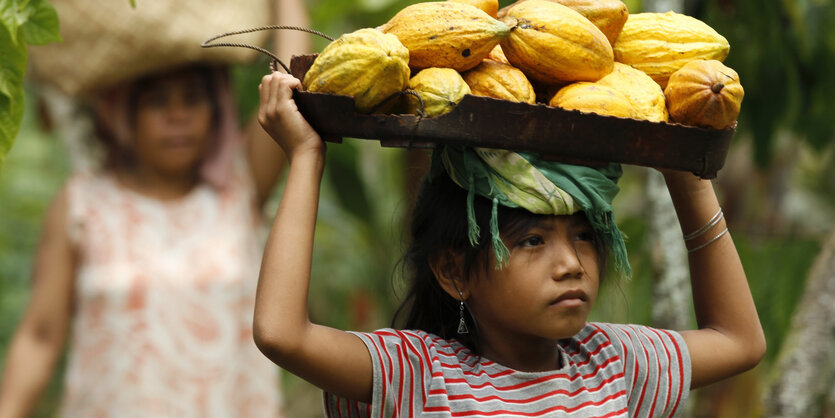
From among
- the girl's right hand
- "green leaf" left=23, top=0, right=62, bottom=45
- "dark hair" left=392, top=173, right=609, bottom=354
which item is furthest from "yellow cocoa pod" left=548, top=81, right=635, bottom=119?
"green leaf" left=23, top=0, right=62, bottom=45

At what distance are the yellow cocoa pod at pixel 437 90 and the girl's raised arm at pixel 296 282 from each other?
198 millimetres

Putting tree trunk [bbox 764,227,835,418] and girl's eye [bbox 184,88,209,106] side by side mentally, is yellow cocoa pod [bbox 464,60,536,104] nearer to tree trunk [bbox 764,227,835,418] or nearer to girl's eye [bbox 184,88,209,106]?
tree trunk [bbox 764,227,835,418]

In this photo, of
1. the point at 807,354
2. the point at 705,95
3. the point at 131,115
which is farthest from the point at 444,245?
the point at 131,115

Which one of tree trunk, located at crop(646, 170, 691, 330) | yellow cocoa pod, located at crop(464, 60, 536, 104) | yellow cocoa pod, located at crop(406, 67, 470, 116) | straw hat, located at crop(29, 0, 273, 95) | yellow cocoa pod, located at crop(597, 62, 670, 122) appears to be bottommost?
tree trunk, located at crop(646, 170, 691, 330)

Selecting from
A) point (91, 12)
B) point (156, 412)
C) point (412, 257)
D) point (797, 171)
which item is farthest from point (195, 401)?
point (797, 171)

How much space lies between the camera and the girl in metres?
1.62

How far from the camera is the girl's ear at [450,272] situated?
184 centimetres

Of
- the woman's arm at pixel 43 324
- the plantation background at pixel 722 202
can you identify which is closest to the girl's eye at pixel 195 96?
the woman's arm at pixel 43 324

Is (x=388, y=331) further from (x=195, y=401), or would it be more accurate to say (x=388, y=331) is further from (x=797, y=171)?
(x=797, y=171)

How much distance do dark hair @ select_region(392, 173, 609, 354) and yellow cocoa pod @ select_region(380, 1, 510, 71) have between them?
293mm

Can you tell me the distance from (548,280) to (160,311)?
194cm

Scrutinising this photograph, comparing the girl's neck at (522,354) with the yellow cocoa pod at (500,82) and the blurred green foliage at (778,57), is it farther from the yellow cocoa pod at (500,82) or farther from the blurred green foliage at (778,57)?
the blurred green foliage at (778,57)

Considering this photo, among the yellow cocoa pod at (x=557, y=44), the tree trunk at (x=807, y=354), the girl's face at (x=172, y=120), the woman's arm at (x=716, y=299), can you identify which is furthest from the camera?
the girl's face at (x=172, y=120)

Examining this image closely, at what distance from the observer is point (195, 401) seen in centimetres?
325
